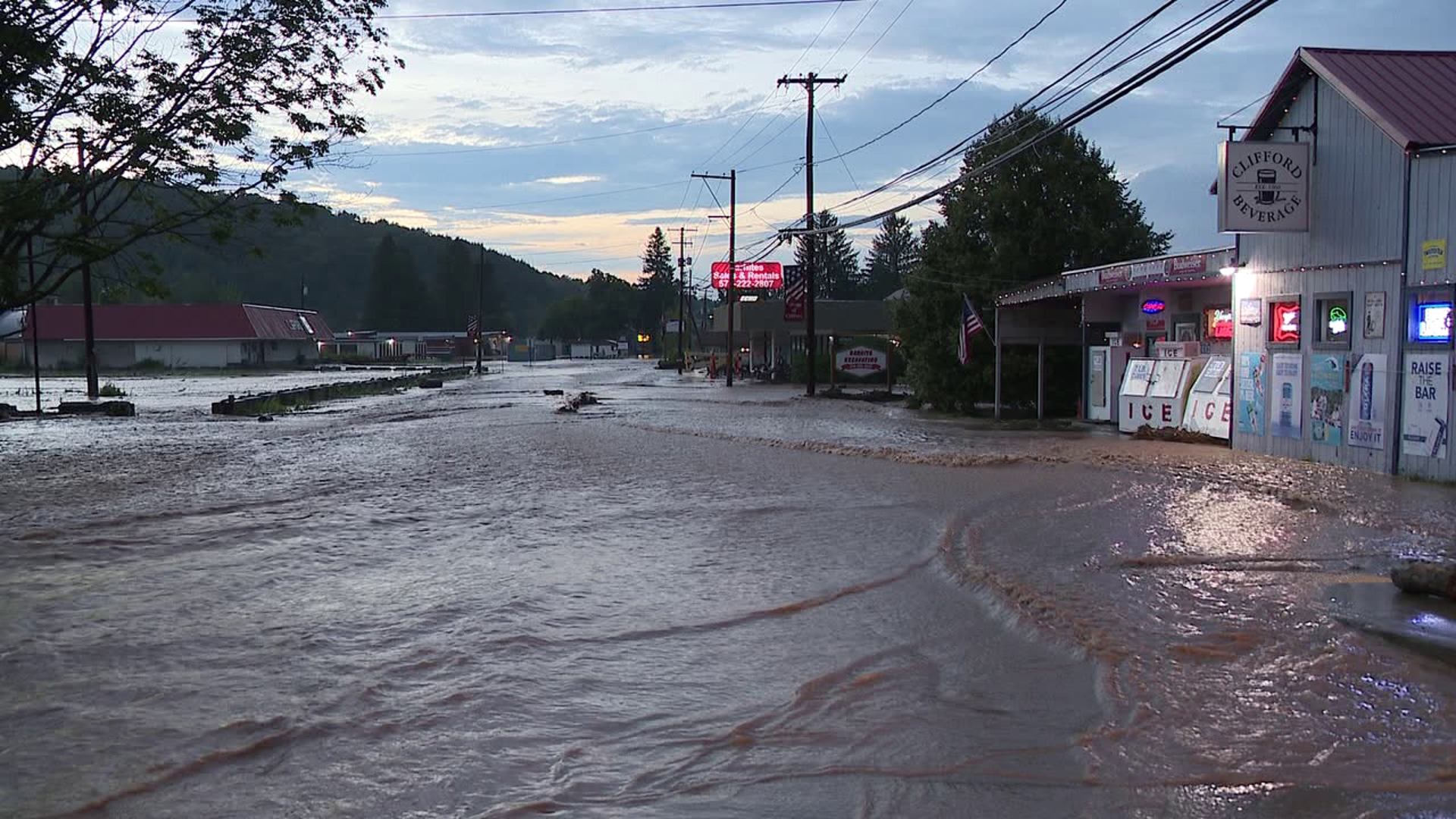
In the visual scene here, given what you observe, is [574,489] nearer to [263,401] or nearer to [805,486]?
[805,486]

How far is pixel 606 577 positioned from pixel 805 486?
21.1 feet

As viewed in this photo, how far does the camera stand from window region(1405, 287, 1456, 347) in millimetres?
15289

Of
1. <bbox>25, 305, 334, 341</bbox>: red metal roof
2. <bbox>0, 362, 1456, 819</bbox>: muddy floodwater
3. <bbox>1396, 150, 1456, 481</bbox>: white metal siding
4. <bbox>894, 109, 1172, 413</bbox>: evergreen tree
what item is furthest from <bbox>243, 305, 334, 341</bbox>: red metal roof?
<bbox>1396, 150, 1456, 481</bbox>: white metal siding

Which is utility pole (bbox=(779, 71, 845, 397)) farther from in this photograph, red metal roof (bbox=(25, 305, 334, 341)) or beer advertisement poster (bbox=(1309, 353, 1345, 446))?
red metal roof (bbox=(25, 305, 334, 341))

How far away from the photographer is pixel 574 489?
16.1 meters

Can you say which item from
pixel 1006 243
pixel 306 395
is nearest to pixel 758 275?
pixel 306 395

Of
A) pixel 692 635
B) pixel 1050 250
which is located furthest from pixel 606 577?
pixel 1050 250

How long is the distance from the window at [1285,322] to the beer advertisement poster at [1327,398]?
68 centimetres

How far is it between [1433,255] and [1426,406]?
2.00 metres

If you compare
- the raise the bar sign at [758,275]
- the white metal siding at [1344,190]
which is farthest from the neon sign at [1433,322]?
the raise the bar sign at [758,275]

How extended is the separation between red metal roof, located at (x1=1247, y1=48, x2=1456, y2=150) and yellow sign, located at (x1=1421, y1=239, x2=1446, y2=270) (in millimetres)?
1384

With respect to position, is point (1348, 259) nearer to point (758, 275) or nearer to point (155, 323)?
point (758, 275)

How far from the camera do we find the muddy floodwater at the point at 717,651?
551cm

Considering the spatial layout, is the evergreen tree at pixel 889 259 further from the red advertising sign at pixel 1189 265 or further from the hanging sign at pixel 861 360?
the red advertising sign at pixel 1189 265
